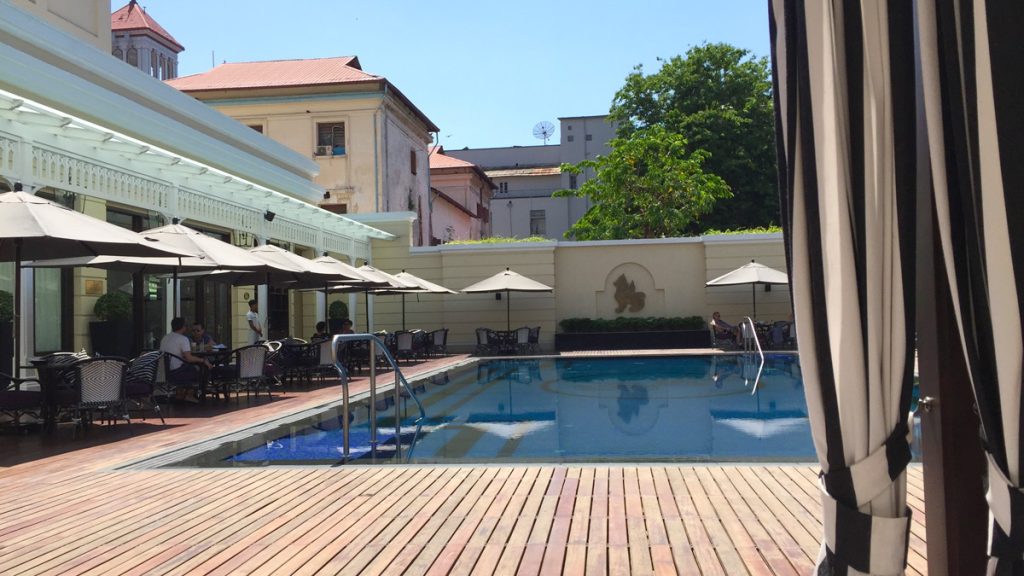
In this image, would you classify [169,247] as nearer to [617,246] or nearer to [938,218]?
[938,218]

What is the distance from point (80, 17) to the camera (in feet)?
52.3

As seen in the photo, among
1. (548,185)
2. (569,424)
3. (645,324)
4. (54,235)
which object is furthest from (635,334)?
(548,185)

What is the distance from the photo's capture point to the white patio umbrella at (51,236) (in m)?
6.87

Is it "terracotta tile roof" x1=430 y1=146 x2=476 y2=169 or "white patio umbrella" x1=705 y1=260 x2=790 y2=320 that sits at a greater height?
"terracotta tile roof" x1=430 y1=146 x2=476 y2=169

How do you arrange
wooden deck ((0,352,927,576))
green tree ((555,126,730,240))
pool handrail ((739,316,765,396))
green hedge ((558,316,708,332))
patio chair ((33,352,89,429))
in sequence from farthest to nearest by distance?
green tree ((555,126,730,240)), green hedge ((558,316,708,332)), pool handrail ((739,316,765,396)), patio chair ((33,352,89,429)), wooden deck ((0,352,927,576))

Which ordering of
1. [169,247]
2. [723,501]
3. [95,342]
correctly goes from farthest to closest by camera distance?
[95,342], [169,247], [723,501]

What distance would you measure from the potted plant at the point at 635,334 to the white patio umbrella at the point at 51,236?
45.6 feet

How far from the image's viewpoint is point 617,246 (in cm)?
2247

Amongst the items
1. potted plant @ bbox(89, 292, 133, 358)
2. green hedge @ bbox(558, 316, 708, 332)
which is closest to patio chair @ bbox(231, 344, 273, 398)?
potted plant @ bbox(89, 292, 133, 358)

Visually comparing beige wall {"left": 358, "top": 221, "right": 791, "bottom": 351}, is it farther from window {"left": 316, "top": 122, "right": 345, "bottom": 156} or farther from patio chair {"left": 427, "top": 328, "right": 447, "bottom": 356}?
window {"left": 316, "top": 122, "right": 345, "bottom": 156}

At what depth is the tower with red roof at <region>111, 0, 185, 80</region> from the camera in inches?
1772

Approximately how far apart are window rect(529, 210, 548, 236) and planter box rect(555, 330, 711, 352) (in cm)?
2932

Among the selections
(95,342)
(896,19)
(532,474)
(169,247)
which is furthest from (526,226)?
(896,19)

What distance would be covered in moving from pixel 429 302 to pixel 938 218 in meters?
21.7
